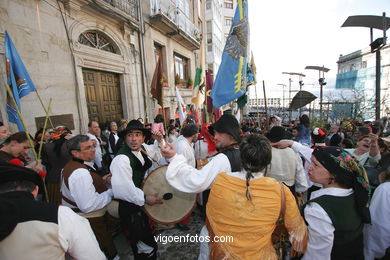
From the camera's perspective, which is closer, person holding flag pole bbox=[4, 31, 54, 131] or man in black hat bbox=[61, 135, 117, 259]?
man in black hat bbox=[61, 135, 117, 259]

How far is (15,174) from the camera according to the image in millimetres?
1178

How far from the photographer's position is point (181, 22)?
12.8m

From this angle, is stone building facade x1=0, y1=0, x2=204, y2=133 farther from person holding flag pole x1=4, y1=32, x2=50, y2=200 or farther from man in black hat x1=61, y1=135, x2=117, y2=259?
man in black hat x1=61, y1=135, x2=117, y2=259

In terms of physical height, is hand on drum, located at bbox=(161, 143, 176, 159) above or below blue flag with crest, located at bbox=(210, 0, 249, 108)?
below

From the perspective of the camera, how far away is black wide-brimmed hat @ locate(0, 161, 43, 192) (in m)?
1.12

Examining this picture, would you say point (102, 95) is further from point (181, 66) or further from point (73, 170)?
point (181, 66)

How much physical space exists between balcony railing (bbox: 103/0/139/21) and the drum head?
833 cm

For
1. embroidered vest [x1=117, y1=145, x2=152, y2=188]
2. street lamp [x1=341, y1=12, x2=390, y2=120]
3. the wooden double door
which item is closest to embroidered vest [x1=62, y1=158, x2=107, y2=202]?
embroidered vest [x1=117, y1=145, x2=152, y2=188]

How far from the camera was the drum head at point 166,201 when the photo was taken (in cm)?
235

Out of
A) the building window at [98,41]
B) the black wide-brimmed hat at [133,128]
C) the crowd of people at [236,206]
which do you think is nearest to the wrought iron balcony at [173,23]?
the building window at [98,41]

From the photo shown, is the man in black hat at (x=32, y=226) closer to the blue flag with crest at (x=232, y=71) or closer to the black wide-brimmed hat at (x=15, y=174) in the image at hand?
the black wide-brimmed hat at (x=15, y=174)

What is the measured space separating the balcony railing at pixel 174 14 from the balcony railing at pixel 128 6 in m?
1.17

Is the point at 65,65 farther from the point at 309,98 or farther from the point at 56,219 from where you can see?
the point at 309,98

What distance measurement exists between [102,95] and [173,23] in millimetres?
6802
